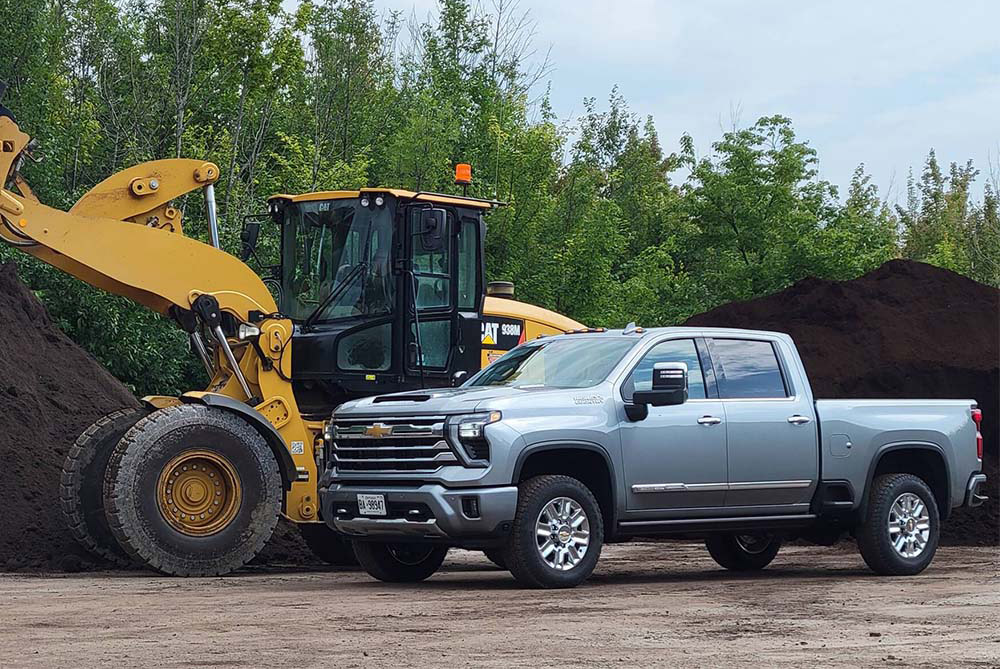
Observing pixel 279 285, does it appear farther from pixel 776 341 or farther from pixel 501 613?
pixel 501 613

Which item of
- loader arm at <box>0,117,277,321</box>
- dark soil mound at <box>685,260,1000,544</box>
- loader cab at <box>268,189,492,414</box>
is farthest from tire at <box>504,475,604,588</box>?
dark soil mound at <box>685,260,1000,544</box>

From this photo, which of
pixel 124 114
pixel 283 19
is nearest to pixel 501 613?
pixel 283 19

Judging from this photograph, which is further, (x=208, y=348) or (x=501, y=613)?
(x=208, y=348)

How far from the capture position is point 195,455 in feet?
46.9

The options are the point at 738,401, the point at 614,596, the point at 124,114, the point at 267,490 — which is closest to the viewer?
the point at 614,596

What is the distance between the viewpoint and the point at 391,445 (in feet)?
41.6

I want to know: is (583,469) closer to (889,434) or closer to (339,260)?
(889,434)

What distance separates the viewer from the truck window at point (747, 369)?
45.0 feet

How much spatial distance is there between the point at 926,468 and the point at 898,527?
86cm

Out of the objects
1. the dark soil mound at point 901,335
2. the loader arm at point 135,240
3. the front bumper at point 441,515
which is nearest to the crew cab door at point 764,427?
the front bumper at point 441,515

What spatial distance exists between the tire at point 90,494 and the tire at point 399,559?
2.74 m

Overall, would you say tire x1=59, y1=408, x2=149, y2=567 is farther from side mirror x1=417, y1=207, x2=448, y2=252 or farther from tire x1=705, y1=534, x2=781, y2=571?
tire x1=705, y1=534, x2=781, y2=571

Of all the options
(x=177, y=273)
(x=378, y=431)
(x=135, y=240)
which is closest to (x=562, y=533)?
(x=378, y=431)

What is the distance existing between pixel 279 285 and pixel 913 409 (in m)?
6.48
